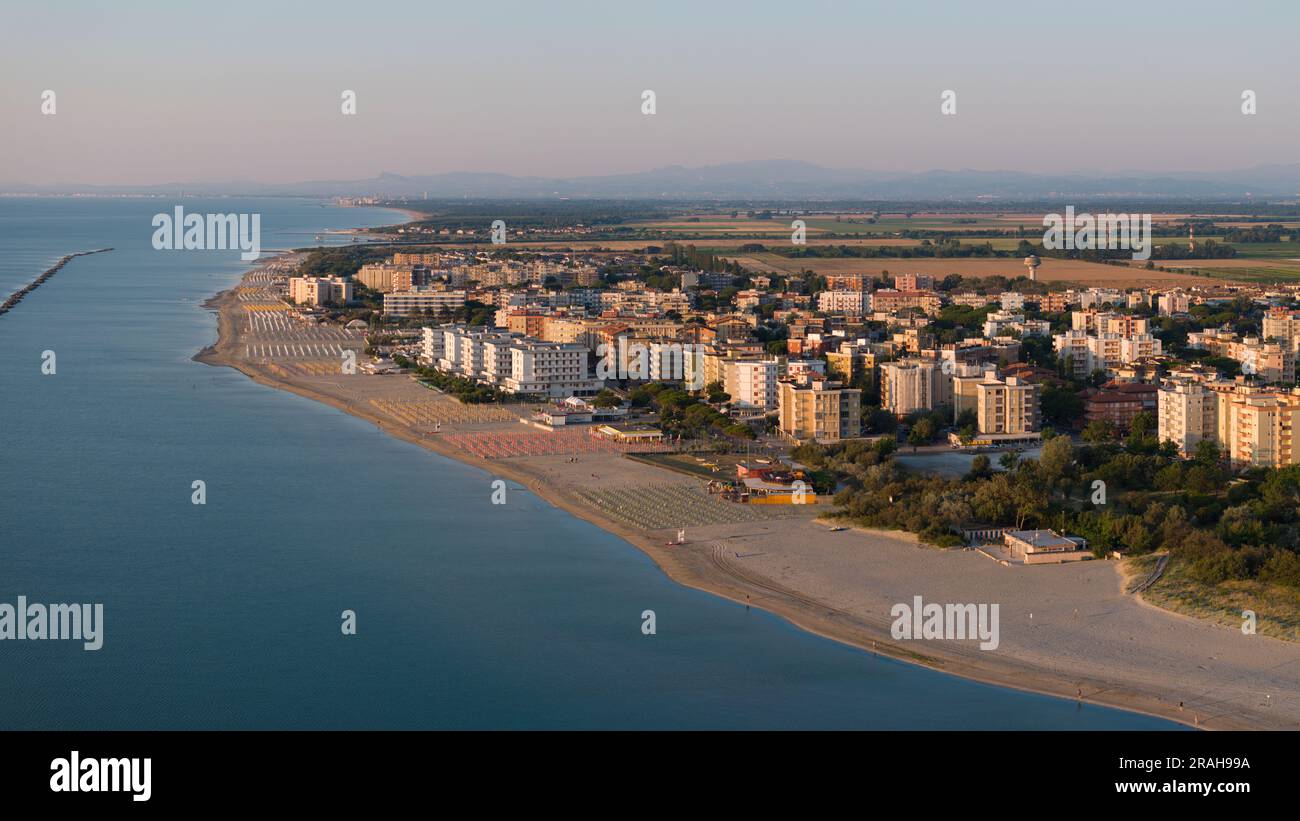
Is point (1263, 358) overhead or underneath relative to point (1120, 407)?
overhead

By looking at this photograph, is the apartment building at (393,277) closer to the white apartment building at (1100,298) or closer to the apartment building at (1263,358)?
the white apartment building at (1100,298)

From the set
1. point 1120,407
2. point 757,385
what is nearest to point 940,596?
point 1120,407

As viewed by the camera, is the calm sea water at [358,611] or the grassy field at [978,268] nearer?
the calm sea water at [358,611]

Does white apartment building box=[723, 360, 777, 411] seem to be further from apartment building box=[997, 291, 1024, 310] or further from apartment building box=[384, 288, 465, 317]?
apartment building box=[384, 288, 465, 317]

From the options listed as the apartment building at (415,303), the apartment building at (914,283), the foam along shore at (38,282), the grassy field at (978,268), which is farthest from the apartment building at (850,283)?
the foam along shore at (38,282)

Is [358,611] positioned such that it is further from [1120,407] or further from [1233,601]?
[1120,407]

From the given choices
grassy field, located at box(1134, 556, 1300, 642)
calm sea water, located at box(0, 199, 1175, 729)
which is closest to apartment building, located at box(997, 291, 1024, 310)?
calm sea water, located at box(0, 199, 1175, 729)
